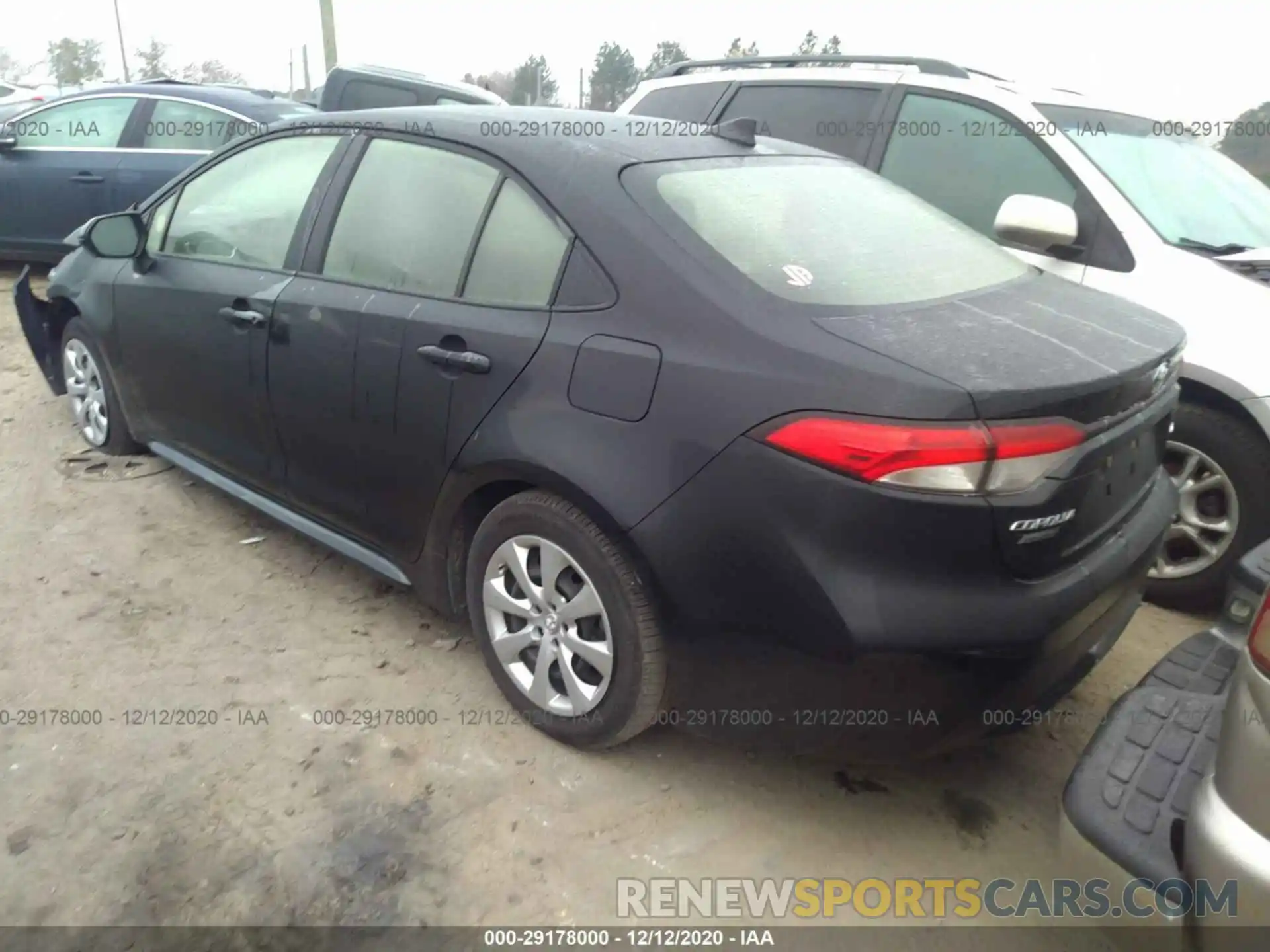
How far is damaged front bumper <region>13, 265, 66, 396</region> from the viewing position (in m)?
4.54

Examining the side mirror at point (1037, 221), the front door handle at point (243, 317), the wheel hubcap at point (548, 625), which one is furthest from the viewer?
the side mirror at point (1037, 221)

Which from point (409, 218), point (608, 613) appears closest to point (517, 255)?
point (409, 218)

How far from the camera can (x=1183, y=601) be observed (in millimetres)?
3492

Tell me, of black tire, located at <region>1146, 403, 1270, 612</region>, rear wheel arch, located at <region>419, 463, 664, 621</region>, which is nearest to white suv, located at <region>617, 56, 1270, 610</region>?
black tire, located at <region>1146, 403, 1270, 612</region>

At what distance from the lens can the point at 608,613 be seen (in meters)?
2.32

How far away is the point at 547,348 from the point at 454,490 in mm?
530

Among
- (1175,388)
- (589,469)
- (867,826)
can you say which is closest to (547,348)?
(589,469)

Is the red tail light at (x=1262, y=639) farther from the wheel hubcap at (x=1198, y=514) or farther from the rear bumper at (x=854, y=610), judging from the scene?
the wheel hubcap at (x=1198, y=514)

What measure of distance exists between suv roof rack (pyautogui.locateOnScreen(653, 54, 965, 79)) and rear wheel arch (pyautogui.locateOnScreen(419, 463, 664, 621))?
9.74 ft

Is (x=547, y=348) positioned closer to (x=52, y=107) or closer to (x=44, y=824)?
(x=44, y=824)

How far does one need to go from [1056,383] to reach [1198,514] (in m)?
1.92

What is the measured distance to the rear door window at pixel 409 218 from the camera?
2.69 metres

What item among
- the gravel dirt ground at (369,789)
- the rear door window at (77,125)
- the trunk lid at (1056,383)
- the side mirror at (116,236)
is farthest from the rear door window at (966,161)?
the rear door window at (77,125)

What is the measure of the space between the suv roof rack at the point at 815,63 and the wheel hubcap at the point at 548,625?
3056 mm
